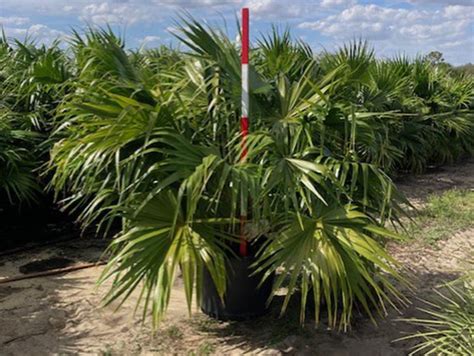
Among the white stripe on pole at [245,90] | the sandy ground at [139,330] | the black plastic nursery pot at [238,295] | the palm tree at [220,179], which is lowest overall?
the sandy ground at [139,330]

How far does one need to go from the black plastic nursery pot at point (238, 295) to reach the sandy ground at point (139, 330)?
69 millimetres

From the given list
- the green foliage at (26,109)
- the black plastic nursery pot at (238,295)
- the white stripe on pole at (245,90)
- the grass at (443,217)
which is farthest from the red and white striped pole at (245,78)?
the grass at (443,217)

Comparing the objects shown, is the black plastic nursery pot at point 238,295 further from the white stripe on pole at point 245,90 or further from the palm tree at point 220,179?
the white stripe on pole at point 245,90

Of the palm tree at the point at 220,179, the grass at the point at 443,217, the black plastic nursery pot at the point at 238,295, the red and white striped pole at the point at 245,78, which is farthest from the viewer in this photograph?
the grass at the point at 443,217

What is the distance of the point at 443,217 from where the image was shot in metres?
6.03

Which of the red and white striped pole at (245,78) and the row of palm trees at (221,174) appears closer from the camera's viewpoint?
the row of palm trees at (221,174)

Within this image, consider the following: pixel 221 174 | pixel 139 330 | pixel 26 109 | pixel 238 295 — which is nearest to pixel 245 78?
pixel 221 174

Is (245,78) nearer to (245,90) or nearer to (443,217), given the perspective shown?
(245,90)

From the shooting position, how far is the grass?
17.6 ft

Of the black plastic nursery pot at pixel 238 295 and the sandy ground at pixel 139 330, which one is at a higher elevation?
the black plastic nursery pot at pixel 238 295

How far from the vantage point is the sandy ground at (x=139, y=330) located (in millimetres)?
3010

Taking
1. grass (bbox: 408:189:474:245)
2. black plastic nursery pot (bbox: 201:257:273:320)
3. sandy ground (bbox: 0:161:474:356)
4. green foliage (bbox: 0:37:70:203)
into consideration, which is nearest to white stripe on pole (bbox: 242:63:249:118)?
black plastic nursery pot (bbox: 201:257:273:320)

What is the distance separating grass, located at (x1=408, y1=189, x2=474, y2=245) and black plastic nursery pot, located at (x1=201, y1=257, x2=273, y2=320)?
2.30 meters

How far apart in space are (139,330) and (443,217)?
13.6ft
